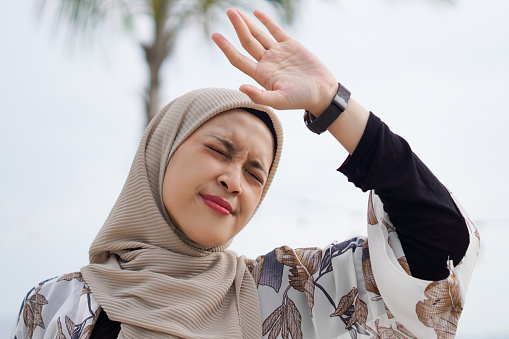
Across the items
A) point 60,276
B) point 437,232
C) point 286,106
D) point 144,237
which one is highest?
point 286,106

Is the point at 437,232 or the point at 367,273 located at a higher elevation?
the point at 437,232

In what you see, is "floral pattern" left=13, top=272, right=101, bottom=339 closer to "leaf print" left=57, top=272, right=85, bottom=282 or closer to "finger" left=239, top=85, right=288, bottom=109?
"leaf print" left=57, top=272, right=85, bottom=282

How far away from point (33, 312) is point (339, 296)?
0.82 metres

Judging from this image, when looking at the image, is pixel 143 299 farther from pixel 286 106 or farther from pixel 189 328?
pixel 286 106

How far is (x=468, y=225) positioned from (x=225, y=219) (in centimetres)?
60

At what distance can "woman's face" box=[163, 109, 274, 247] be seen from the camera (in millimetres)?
1481

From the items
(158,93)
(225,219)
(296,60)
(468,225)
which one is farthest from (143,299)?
(158,93)

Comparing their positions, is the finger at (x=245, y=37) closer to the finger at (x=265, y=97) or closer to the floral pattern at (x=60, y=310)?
the finger at (x=265, y=97)

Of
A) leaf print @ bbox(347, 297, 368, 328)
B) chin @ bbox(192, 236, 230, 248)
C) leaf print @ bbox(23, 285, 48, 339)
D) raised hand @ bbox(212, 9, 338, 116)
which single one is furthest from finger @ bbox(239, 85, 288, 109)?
leaf print @ bbox(23, 285, 48, 339)

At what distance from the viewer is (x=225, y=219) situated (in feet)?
4.89

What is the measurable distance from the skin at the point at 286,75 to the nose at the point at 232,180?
24 centimetres

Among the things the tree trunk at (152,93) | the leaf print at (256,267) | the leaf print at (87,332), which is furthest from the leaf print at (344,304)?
the tree trunk at (152,93)

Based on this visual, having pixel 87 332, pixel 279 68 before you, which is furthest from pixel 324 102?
pixel 87 332

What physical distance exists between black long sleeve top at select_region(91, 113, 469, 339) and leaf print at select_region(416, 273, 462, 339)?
0.05 metres
